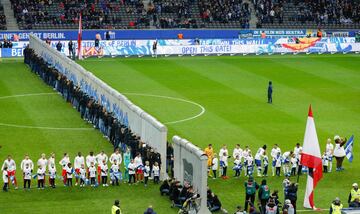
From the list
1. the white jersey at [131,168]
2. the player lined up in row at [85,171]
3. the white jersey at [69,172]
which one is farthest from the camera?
the white jersey at [131,168]

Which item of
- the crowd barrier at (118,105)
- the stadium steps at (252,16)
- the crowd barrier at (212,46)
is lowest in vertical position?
the crowd barrier at (212,46)

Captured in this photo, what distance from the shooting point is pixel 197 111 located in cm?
4816

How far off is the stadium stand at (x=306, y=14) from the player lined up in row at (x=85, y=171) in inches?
1984

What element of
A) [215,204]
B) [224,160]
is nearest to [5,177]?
[215,204]

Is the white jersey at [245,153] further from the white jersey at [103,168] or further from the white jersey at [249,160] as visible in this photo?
the white jersey at [103,168]

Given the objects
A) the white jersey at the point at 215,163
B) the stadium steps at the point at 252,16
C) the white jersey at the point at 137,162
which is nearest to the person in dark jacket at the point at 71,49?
the stadium steps at the point at 252,16

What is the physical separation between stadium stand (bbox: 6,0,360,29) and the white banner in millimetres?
44067

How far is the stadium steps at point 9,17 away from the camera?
75125 millimetres

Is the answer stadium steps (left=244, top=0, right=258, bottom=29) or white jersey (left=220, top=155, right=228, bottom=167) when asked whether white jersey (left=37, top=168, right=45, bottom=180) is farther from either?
stadium steps (left=244, top=0, right=258, bottom=29)

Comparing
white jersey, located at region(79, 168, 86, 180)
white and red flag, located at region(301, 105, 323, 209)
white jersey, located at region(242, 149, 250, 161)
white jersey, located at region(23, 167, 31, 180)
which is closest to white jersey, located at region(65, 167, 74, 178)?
white jersey, located at region(79, 168, 86, 180)

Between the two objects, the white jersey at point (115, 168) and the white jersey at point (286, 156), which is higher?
the white jersey at point (115, 168)

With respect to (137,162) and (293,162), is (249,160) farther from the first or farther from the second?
(137,162)

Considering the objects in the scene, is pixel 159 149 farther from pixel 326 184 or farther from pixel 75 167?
pixel 326 184

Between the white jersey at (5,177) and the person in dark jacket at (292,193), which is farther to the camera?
the white jersey at (5,177)
